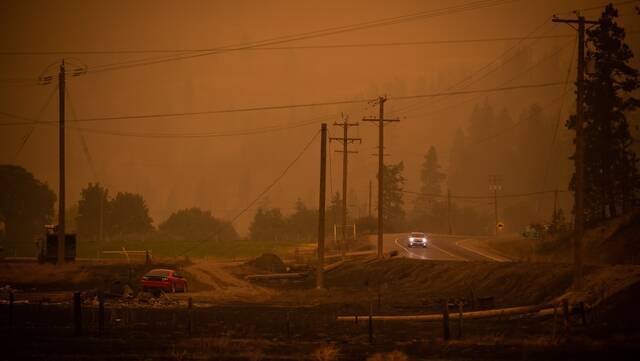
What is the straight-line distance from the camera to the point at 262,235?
183m

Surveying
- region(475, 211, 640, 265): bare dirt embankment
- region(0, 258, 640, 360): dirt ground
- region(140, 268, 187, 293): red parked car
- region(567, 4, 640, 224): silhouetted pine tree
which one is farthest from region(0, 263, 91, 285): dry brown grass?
region(567, 4, 640, 224): silhouetted pine tree

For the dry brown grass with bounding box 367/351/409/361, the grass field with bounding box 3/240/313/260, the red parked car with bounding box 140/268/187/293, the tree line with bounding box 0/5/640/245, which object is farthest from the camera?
the grass field with bounding box 3/240/313/260

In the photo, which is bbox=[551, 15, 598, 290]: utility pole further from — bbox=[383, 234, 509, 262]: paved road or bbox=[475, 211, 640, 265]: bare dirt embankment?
bbox=[383, 234, 509, 262]: paved road

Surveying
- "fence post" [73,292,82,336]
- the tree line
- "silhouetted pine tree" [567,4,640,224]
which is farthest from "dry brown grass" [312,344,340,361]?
"silhouetted pine tree" [567,4,640,224]

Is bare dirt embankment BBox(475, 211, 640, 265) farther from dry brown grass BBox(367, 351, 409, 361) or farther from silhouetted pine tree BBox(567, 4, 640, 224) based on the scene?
dry brown grass BBox(367, 351, 409, 361)

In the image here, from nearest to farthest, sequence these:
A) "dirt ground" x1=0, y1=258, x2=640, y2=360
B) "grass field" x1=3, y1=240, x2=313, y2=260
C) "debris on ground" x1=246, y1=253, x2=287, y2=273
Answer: "dirt ground" x1=0, y1=258, x2=640, y2=360, "debris on ground" x1=246, y1=253, x2=287, y2=273, "grass field" x1=3, y1=240, x2=313, y2=260

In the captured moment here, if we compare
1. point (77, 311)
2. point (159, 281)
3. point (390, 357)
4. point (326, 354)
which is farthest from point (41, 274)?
A: point (390, 357)

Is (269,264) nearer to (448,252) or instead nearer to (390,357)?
(448,252)

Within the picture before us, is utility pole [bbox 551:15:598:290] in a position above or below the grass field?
above

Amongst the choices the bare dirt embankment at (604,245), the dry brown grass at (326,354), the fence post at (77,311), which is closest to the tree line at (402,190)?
the bare dirt embankment at (604,245)

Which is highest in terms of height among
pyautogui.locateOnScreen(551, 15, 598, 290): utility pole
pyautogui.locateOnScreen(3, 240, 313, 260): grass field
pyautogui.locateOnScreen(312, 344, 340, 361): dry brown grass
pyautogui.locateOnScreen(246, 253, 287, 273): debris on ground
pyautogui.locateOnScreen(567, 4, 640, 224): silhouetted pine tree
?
pyautogui.locateOnScreen(567, 4, 640, 224): silhouetted pine tree

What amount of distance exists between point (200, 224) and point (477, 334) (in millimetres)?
157997

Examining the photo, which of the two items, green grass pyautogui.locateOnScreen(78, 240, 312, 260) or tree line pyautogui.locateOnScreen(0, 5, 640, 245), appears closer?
tree line pyautogui.locateOnScreen(0, 5, 640, 245)

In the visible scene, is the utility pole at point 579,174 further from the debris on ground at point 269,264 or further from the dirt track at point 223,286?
the debris on ground at point 269,264
